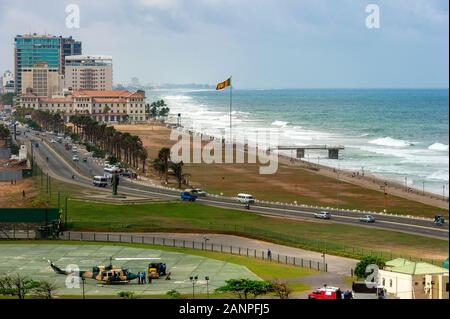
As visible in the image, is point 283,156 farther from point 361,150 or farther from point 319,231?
point 319,231

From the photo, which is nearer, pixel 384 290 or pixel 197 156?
pixel 384 290

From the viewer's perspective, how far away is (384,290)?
20.3 meters

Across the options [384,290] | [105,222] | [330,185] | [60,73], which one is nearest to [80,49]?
[60,73]

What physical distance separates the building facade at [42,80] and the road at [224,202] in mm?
76568

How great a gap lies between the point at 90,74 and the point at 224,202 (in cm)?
10281

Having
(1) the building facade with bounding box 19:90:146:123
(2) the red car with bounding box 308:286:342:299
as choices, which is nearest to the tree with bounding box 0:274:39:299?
(2) the red car with bounding box 308:286:342:299

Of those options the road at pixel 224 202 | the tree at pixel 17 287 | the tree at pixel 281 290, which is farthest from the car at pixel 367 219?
the tree at pixel 17 287

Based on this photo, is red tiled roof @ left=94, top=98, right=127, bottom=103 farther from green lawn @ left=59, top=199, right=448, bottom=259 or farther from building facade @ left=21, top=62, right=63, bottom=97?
green lawn @ left=59, top=199, right=448, bottom=259

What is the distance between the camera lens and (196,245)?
107ft

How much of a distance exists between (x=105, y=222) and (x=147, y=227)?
237 cm

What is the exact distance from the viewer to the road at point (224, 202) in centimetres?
3752

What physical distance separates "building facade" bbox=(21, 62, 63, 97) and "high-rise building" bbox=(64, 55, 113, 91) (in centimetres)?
188
